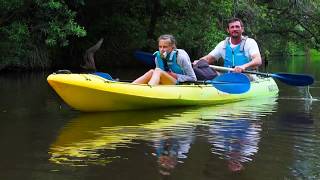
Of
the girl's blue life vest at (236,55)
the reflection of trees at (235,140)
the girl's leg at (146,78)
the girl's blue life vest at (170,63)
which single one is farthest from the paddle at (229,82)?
the reflection of trees at (235,140)

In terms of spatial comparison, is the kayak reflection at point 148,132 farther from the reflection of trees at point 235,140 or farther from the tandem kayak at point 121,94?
the tandem kayak at point 121,94

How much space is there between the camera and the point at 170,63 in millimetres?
Result: 7855

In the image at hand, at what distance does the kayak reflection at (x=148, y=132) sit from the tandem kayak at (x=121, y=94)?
0.13 metres

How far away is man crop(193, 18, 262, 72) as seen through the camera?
855 cm

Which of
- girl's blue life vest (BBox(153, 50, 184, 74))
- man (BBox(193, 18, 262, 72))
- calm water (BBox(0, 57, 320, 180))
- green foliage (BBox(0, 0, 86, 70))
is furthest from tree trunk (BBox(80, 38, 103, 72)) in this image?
girl's blue life vest (BBox(153, 50, 184, 74))

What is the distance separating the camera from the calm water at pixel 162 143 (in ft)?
13.2

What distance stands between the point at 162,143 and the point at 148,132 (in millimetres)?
674

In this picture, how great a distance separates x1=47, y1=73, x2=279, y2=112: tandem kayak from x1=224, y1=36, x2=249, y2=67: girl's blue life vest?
2.63 ft

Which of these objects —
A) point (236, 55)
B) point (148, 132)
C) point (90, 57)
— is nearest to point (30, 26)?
point (90, 57)

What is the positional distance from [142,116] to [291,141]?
230 centimetres

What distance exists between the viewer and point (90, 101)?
7.01 meters

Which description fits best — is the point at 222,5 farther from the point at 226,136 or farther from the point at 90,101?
the point at 226,136

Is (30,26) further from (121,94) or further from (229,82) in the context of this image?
(121,94)

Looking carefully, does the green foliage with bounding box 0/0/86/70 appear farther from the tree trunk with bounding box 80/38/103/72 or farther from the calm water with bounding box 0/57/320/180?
the calm water with bounding box 0/57/320/180
